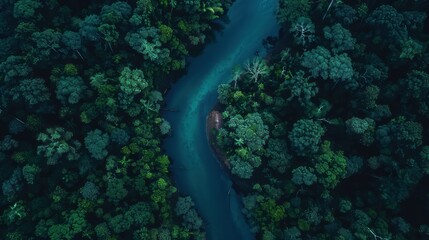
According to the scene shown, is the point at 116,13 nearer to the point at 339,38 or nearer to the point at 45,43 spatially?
the point at 45,43

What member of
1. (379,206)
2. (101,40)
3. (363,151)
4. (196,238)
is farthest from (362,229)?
(101,40)

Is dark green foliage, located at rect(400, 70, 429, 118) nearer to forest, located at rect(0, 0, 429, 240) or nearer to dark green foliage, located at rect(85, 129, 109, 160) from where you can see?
forest, located at rect(0, 0, 429, 240)

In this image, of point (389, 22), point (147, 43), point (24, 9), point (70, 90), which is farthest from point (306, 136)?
point (24, 9)

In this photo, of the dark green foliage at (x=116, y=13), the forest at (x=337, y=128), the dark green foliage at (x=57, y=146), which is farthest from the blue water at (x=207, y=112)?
the dark green foliage at (x=57, y=146)

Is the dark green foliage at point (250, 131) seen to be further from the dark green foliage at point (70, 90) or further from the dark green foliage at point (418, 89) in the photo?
the dark green foliage at point (70, 90)

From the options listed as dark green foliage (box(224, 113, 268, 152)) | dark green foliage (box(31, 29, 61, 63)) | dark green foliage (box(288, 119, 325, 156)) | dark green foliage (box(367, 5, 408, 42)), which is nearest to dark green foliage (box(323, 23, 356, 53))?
dark green foliage (box(367, 5, 408, 42))

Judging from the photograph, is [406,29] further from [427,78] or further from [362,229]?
[362,229]
